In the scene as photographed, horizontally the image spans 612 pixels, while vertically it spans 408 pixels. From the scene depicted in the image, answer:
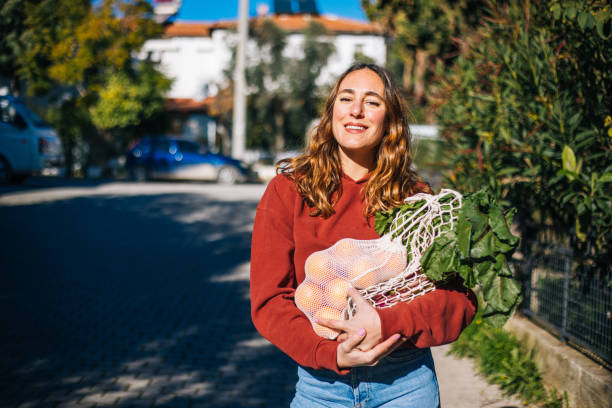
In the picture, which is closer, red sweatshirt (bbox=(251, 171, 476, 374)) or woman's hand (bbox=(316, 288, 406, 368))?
woman's hand (bbox=(316, 288, 406, 368))

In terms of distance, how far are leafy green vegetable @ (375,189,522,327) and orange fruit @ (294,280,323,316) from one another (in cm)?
36

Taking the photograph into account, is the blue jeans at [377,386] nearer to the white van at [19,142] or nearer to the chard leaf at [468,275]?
the chard leaf at [468,275]

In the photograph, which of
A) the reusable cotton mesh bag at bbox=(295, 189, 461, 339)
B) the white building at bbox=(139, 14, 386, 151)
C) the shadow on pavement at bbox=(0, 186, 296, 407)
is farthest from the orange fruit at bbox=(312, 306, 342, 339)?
the white building at bbox=(139, 14, 386, 151)

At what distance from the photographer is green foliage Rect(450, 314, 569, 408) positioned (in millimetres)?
4078

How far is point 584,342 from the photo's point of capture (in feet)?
13.1

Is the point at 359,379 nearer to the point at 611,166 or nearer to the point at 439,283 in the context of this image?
A: the point at 439,283

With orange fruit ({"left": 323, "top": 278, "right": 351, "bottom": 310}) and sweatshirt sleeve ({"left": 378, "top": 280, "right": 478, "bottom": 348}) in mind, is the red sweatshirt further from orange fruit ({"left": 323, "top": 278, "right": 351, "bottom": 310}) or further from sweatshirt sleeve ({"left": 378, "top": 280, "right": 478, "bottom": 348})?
orange fruit ({"left": 323, "top": 278, "right": 351, "bottom": 310})

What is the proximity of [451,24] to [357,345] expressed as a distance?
7.88m

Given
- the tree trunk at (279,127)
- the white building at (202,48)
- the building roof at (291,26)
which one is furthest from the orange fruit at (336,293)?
the building roof at (291,26)

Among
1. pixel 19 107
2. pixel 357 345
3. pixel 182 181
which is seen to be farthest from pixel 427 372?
pixel 182 181

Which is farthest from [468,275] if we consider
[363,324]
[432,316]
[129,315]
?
[129,315]

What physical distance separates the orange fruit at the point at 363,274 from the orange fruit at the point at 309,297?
118mm

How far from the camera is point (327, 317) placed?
1.81 meters

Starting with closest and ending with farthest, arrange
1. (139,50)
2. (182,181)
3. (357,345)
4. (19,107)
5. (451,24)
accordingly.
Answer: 1. (357,345)
2. (451,24)
3. (19,107)
4. (182,181)
5. (139,50)
